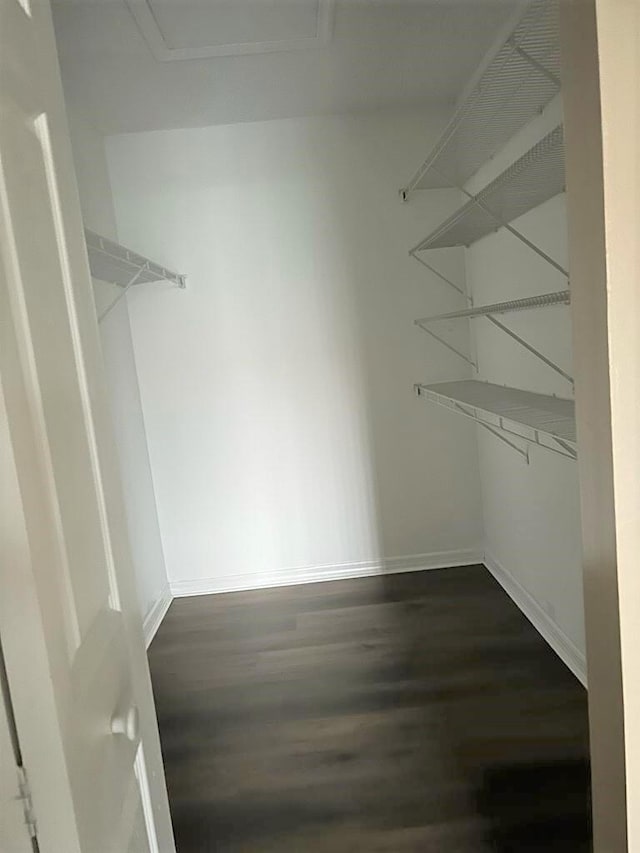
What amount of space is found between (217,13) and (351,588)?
8.20ft

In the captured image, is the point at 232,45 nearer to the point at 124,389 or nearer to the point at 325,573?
the point at 124,389

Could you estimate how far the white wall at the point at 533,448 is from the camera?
2201 millimetres

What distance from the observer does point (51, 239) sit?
0.85 m

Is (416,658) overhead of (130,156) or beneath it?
beneath

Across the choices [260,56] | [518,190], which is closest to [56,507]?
[518,190]

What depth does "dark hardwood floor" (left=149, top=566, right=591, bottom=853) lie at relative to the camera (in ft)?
5.84

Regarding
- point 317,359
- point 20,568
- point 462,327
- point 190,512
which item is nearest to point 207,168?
point 317,359

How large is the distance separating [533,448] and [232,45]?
72.0 inches

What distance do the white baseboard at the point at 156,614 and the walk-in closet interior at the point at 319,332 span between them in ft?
0.04

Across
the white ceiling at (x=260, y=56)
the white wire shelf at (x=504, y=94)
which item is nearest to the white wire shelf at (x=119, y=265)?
the white ceiling at (x=260, y=56)

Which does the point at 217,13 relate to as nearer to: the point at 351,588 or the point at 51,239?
the point at 51,239

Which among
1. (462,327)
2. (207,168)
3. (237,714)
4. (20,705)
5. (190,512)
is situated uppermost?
(207,168)

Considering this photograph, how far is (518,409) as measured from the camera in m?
2.13

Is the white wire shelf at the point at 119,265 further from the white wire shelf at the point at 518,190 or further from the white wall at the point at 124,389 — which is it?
the white wire shelf at the point at 518,190
